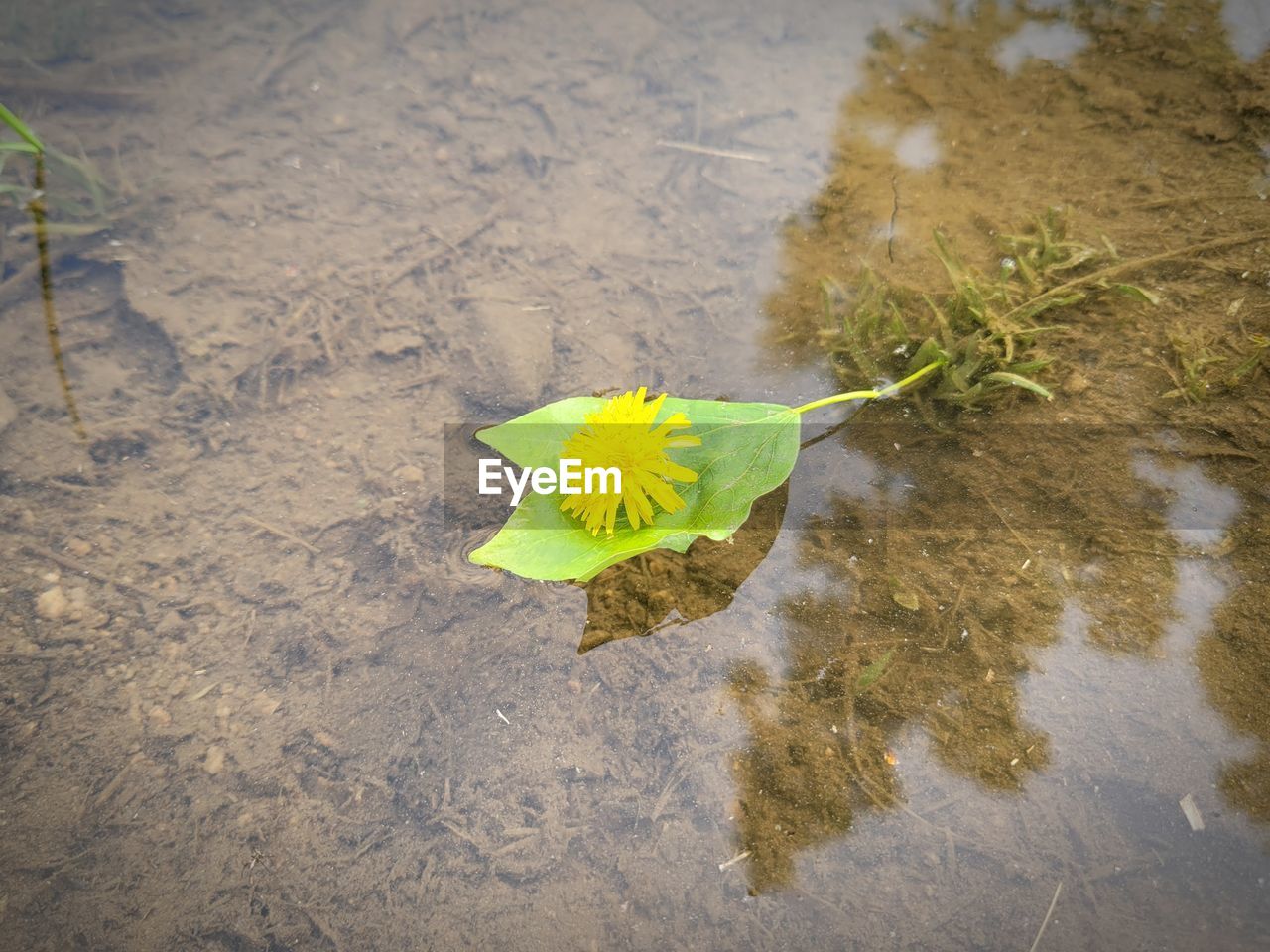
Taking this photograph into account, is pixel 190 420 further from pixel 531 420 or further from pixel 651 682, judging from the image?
pixel 651 682

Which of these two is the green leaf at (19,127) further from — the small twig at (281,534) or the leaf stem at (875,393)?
the leaf stem at (875,393)

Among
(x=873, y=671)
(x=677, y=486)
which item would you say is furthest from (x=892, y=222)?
(x=873, y=671)

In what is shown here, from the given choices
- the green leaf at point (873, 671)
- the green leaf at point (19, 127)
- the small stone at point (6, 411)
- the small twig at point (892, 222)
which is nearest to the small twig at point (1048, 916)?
the green leaf at point (873, 671)

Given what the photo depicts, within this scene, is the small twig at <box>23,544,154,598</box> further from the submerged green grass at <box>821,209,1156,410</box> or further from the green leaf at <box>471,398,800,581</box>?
the submerged green grass at <box>821,209,1156,410</box>

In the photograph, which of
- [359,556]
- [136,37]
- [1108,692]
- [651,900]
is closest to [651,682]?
→ [651,900]

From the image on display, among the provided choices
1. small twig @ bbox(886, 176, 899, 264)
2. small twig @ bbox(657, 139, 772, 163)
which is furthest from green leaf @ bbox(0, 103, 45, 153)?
small twig @ bbox(886, 176, 899, 264)

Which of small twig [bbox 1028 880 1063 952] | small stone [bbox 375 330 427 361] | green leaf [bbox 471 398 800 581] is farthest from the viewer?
small stone [bbox 375 330 427 361]

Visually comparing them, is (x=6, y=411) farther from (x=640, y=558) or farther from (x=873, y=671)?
(x=873, y=671)
